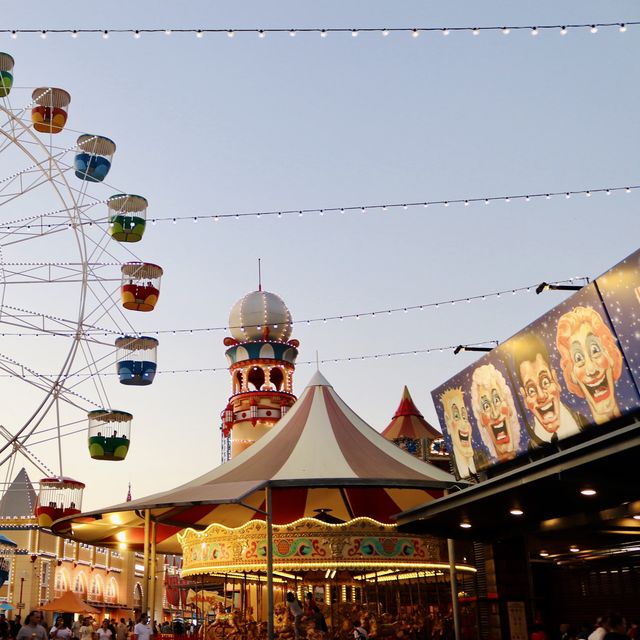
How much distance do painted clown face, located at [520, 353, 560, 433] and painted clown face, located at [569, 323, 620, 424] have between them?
552 millimetres

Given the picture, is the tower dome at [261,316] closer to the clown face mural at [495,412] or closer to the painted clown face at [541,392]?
the clown face mural at [495,412]

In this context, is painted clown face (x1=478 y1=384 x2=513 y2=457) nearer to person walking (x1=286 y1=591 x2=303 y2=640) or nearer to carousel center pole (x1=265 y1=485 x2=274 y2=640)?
carousel center pole (x1=265 y1=485 x2=274 y2=640)

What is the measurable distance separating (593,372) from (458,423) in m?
3.81

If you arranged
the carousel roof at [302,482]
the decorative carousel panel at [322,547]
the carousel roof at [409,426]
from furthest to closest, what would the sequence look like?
the carousel roof at [409,426] < the decorative carousel panel at [322,547] < the carousel roof at [302,482]

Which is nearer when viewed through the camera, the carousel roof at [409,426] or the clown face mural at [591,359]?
the clown face mural at [591,359]

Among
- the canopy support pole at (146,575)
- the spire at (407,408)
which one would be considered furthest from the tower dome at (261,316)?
the canopy support pole at (146,575)

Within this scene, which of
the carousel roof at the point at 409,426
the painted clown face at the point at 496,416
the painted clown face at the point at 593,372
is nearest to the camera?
the painted clown face at the point at 593,372

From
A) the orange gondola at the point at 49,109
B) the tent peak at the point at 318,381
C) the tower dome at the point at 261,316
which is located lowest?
the tent peak at the point at 318,381

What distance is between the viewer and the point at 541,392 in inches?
427

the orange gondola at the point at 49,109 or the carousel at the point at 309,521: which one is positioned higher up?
the orange gondola at the point at 49,109

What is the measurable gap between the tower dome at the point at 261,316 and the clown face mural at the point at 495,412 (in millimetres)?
23066

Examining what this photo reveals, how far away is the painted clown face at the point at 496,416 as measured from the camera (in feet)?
39.0

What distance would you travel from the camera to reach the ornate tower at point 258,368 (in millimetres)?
34656

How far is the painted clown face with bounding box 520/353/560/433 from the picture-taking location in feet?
34.8
